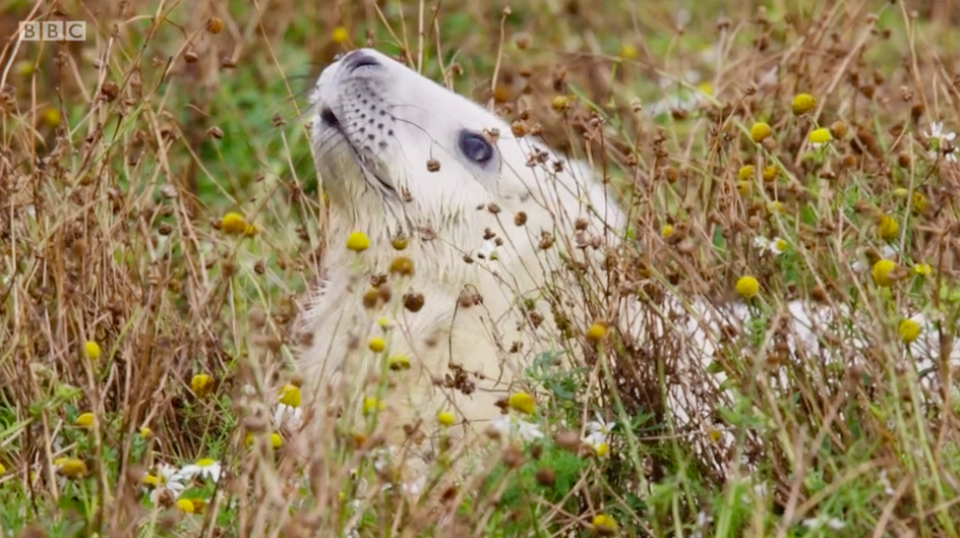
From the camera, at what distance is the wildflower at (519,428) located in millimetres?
3433

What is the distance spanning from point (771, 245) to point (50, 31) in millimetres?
2288

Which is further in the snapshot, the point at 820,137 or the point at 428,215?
the point at 428,215

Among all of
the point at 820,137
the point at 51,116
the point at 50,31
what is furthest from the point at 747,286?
the point at 51,116

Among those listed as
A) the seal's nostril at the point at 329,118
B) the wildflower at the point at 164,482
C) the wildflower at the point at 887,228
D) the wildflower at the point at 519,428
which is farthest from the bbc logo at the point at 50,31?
the wildflower at the point at 887,228

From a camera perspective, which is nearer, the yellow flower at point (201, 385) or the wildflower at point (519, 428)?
the wildflower at point (519, 428)

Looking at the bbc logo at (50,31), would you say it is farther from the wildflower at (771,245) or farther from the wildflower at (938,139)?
the wildflower at (938,139)

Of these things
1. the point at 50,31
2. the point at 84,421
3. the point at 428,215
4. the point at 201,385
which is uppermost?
the point at 50,31

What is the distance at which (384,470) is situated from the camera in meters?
3.27

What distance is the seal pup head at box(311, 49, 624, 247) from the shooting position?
4473mm

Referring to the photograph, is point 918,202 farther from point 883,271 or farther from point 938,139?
point 883,271

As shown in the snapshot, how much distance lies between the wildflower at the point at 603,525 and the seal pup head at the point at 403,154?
1.12 metres

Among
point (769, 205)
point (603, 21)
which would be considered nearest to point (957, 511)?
point (769, 205)

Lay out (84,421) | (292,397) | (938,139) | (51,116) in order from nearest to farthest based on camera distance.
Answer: (84,421)
(292,397)
(938,139)
(51,116)

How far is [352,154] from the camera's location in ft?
14.8
